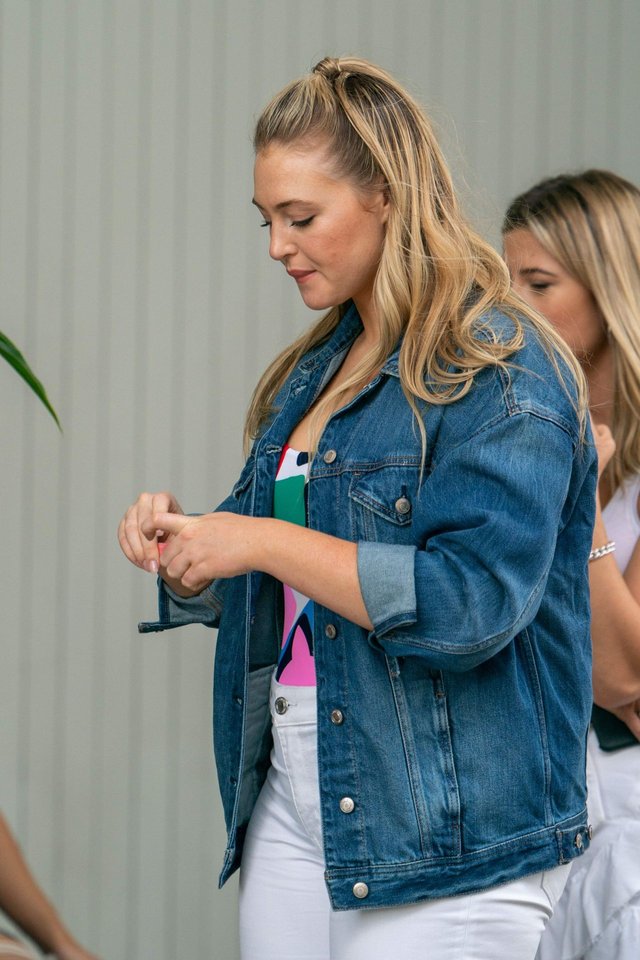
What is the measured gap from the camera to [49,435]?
288cm

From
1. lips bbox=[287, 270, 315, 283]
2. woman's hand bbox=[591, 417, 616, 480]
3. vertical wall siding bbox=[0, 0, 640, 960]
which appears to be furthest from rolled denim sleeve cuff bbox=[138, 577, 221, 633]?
vertical wall siding bbox=[0, 0, 640, 960]

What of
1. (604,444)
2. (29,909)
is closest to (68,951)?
(29,909)

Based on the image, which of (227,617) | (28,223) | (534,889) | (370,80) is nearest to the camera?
(534,889)

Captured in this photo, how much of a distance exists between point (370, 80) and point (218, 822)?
1991 mm

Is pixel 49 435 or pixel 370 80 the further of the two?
pixel 49 435

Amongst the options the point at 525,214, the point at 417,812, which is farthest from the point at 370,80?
the point at 417,812

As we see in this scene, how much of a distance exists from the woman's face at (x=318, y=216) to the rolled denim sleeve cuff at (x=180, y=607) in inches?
18.6

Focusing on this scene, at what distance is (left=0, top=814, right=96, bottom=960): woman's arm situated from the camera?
1.24 metres

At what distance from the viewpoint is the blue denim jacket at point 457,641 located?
126 centimetres

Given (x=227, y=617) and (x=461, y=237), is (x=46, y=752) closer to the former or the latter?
(x=227, y=617)

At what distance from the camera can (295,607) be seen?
59.9 inches

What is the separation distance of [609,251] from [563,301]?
11cm

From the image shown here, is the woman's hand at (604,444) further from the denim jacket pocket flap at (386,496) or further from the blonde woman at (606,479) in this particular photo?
the denim jacket pocket flap at (386,496)

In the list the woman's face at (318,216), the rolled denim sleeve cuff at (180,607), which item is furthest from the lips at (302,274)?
the rolled denim sleeve cuff at (180,607)
